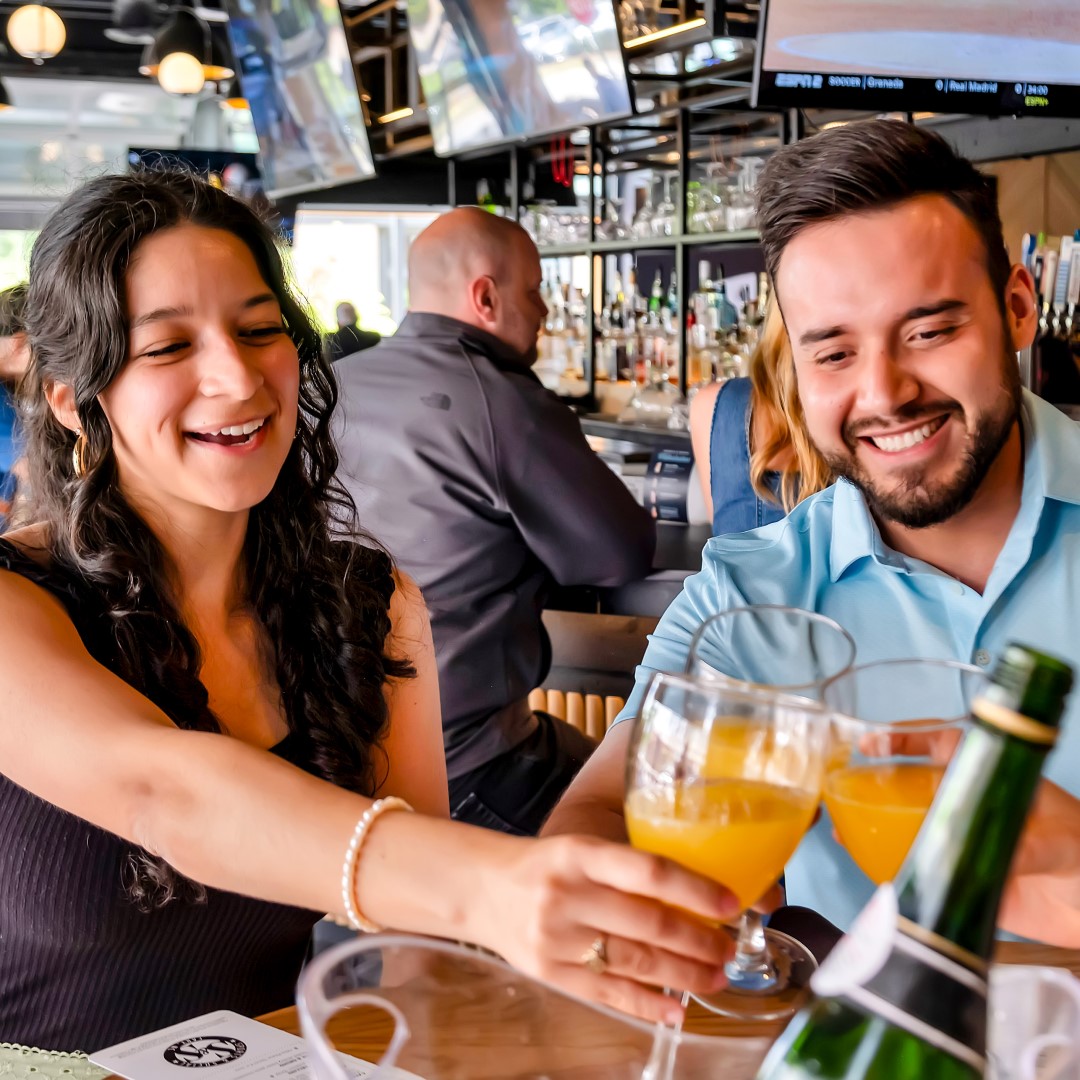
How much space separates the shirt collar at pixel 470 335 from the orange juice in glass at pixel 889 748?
7.90 feet

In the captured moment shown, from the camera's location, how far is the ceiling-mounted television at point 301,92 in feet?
20.8

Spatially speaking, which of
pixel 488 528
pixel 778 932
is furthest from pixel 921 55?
pixel 778 932

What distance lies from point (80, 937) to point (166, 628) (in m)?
0.37

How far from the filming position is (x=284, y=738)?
171 centimetres

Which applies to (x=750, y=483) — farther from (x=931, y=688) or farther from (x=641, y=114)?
(x=641, y=114)

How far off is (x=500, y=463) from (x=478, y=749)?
658mm

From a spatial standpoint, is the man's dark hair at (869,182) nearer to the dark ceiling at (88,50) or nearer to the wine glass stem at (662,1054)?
the wine glass stem at (662,1054)

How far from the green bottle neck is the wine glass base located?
39cm

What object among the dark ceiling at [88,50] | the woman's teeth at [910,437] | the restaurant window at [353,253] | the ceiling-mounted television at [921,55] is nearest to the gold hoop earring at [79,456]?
the woman's teeth at [910,437]

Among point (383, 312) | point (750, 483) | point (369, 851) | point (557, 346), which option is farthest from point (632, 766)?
point (383, 312)

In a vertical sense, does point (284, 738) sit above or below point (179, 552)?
below

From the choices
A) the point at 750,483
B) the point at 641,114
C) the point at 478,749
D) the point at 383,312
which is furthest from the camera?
the point at 383,312

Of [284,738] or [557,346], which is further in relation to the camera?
[557,346]

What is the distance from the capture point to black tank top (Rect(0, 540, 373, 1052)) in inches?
58.1
